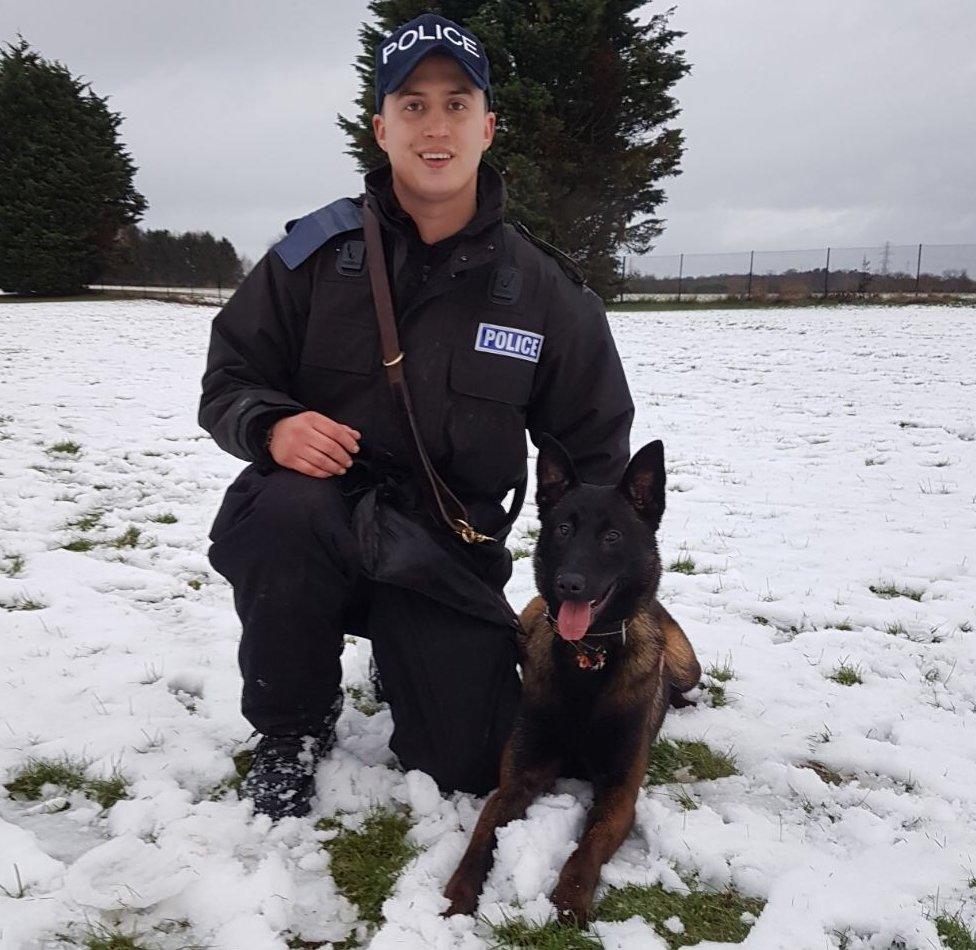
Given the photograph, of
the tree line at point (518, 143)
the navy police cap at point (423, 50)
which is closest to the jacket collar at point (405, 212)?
the navy police cap at point (423, 50)

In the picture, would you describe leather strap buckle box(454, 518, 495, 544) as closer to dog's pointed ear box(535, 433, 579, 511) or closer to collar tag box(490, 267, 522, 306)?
dog's pointed ear box(535, 433, 579, 511)

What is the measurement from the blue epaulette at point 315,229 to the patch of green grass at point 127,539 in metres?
2.37

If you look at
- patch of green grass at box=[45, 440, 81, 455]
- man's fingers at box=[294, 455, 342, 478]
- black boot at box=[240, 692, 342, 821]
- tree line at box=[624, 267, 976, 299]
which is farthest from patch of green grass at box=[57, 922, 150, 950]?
tree line at box=[624, 267, 976, 299]

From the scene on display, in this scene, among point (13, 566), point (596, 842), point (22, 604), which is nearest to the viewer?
point (596, 842)

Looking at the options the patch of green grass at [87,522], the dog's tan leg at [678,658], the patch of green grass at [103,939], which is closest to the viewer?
the patch of green grass at [103,939]

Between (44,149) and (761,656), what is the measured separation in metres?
32.8

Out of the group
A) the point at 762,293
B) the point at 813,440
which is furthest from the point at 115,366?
the point at 762,293

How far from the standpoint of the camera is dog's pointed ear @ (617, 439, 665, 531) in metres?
2.27

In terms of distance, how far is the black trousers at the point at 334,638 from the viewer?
7.02 feet

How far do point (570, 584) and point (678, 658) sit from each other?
0.83 meters

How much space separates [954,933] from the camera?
169 centimetres

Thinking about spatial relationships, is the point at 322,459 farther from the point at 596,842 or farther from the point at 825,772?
the point at 825,772

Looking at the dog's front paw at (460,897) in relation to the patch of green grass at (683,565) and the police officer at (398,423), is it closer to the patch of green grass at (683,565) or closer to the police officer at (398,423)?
the police officer at (398,423)

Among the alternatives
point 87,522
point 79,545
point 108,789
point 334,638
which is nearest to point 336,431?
point 334,638
